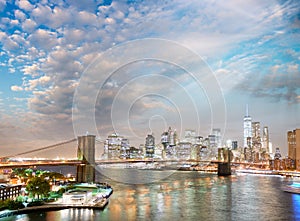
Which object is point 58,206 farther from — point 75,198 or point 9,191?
Answer: point 9,191

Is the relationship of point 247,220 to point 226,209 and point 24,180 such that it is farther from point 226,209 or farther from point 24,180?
point 24,180

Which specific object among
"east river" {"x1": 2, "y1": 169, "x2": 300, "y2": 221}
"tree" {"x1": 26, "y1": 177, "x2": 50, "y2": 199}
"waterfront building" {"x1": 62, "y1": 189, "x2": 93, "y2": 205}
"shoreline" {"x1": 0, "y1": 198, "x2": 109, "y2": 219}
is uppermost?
"tree" {"x1": 26, "y1": 177, "x2": 50, "y2": 199}

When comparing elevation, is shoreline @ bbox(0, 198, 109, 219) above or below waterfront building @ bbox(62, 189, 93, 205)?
below

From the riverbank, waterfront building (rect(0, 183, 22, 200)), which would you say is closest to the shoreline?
the riverbank

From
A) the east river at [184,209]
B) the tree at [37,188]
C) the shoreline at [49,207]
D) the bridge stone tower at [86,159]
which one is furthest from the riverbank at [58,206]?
the bridge stone tower at [86,159]

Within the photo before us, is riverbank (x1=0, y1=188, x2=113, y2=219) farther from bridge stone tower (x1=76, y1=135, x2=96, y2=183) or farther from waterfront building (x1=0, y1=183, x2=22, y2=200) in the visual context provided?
bridge stone tower (x1=76, y1=135, x2=96, y2=183)

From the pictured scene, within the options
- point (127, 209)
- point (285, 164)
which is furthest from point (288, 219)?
point (285, 164)

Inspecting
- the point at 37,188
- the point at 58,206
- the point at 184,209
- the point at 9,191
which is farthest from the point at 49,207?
the point at 184,209

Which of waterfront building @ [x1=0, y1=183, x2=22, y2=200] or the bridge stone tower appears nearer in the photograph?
waterfront building @ [x1=0, y1=183, x2=22, y2=200]

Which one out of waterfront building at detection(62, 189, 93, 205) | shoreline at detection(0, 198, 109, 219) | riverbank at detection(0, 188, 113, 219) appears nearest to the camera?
shoreline at detection(0, 198, 109, 219)
